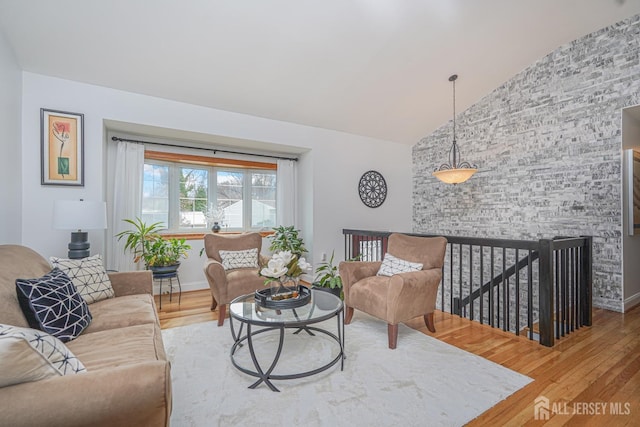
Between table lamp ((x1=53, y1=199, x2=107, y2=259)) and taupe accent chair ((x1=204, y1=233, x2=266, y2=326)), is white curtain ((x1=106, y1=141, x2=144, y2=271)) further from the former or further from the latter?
taupe accent chair ((x1=204, y1=233, x2=266, y2=326))

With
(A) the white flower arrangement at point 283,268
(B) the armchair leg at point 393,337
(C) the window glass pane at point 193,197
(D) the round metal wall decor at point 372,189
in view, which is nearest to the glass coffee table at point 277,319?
(A) the white flower arrangement at point 283,268

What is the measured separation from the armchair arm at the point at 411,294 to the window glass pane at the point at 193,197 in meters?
3.24

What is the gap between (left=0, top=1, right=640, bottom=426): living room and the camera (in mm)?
3016

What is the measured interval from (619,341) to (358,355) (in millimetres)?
2337

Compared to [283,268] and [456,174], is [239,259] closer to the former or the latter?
[283,268]

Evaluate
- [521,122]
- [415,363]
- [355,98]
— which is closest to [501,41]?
[521,122]

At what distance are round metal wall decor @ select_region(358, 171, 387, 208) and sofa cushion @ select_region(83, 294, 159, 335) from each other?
3741 mm

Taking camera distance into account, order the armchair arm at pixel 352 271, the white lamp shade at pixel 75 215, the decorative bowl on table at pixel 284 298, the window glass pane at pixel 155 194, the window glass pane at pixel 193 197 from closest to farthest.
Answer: the decorative bowl on table at pixel 284 298 < the white lamp shade at pixel 75 215 < the armchair arm at pixel 352 271 < the window glass pane at pixel 155 194 < the window glass pane at pixel 193 197

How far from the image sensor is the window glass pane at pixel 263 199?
505 cm

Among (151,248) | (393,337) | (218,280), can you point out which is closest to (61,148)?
(151,248)

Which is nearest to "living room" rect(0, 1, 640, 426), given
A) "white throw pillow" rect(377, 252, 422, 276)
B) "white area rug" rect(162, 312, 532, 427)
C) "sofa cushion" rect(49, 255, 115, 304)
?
"sofa cushion" rect(49, 255, 115, 304)

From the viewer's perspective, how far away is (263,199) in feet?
16.8

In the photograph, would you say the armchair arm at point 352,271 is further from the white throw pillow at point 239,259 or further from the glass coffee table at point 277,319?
the white throw pillow at point 239,259

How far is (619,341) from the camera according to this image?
8.66 ft
